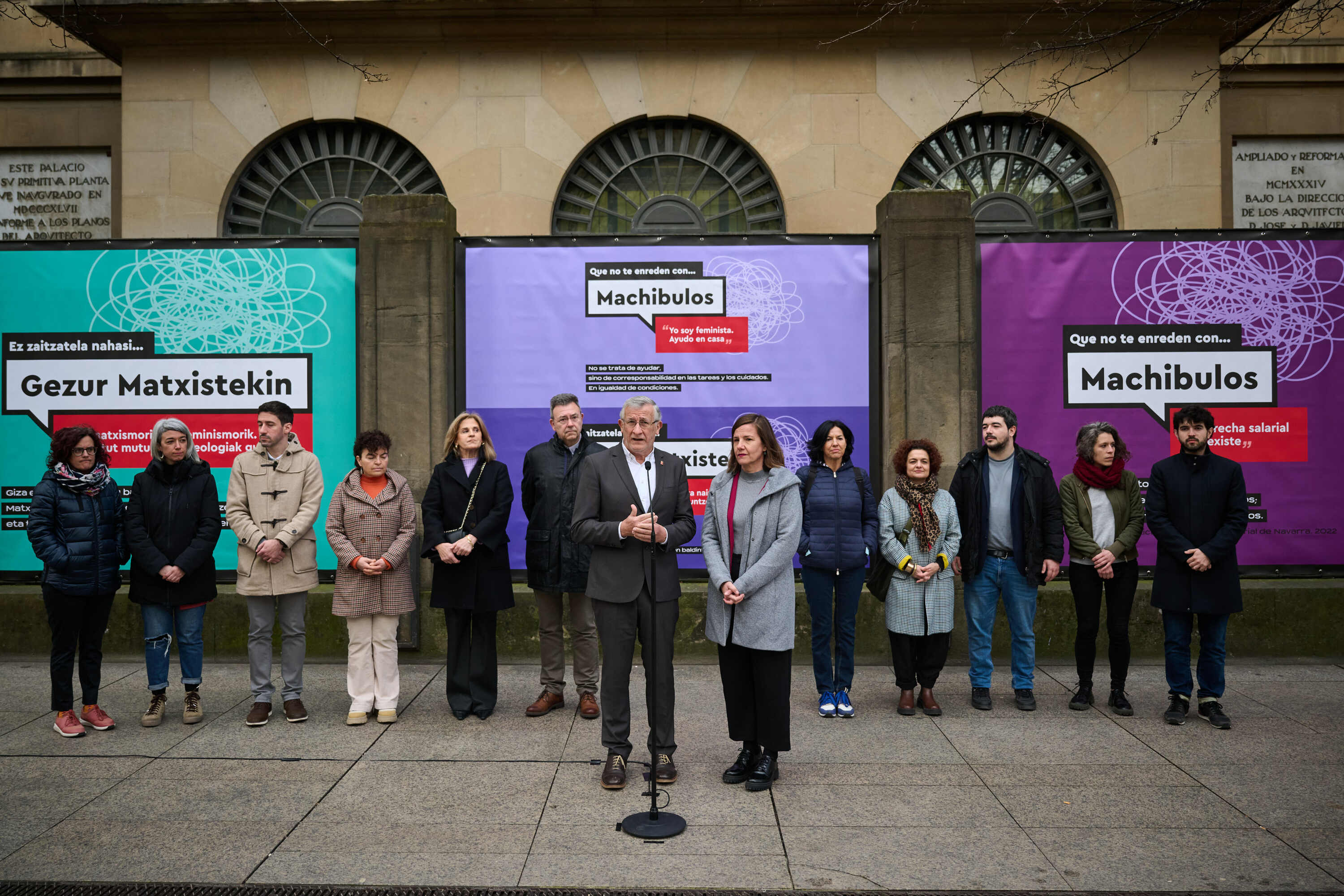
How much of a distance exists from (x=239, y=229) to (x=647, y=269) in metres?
6.27

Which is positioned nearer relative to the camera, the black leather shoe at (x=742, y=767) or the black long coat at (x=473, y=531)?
the black leather shoe at (x=742, y=767)

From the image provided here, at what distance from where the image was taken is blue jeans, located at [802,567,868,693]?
6.46 m

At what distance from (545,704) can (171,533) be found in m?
2.80

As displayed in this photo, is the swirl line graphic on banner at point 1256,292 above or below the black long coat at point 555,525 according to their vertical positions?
above

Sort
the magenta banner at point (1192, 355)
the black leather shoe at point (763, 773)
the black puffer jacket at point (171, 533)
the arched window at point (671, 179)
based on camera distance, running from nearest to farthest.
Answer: the black leather shoe at point (763, 773) < the black puffer jacket at point (171, 533) < the magenta banner at point (1192, 355) < the arched window at point (671, 179)

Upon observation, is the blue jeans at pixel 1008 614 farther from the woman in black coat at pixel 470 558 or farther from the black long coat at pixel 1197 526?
the woman in black coat at pixel 470 558

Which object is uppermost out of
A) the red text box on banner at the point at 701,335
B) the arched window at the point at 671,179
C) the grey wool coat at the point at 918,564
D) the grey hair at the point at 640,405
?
the arched window at the point at 671,179

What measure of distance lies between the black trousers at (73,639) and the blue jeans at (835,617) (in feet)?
15.7

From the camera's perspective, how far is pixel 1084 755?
5586 millimetres

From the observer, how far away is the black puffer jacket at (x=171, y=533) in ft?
20.1

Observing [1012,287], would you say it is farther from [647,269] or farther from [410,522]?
[410,522]

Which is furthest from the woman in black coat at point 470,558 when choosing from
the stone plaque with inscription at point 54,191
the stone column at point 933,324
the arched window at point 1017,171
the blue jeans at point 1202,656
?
the stone plaque with inscription at point 54,191

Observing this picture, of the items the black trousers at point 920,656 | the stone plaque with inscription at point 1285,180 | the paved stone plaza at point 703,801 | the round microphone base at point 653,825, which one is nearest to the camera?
the paved stone plaza at point 703,801

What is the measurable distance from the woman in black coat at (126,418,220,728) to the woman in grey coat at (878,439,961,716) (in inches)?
186
